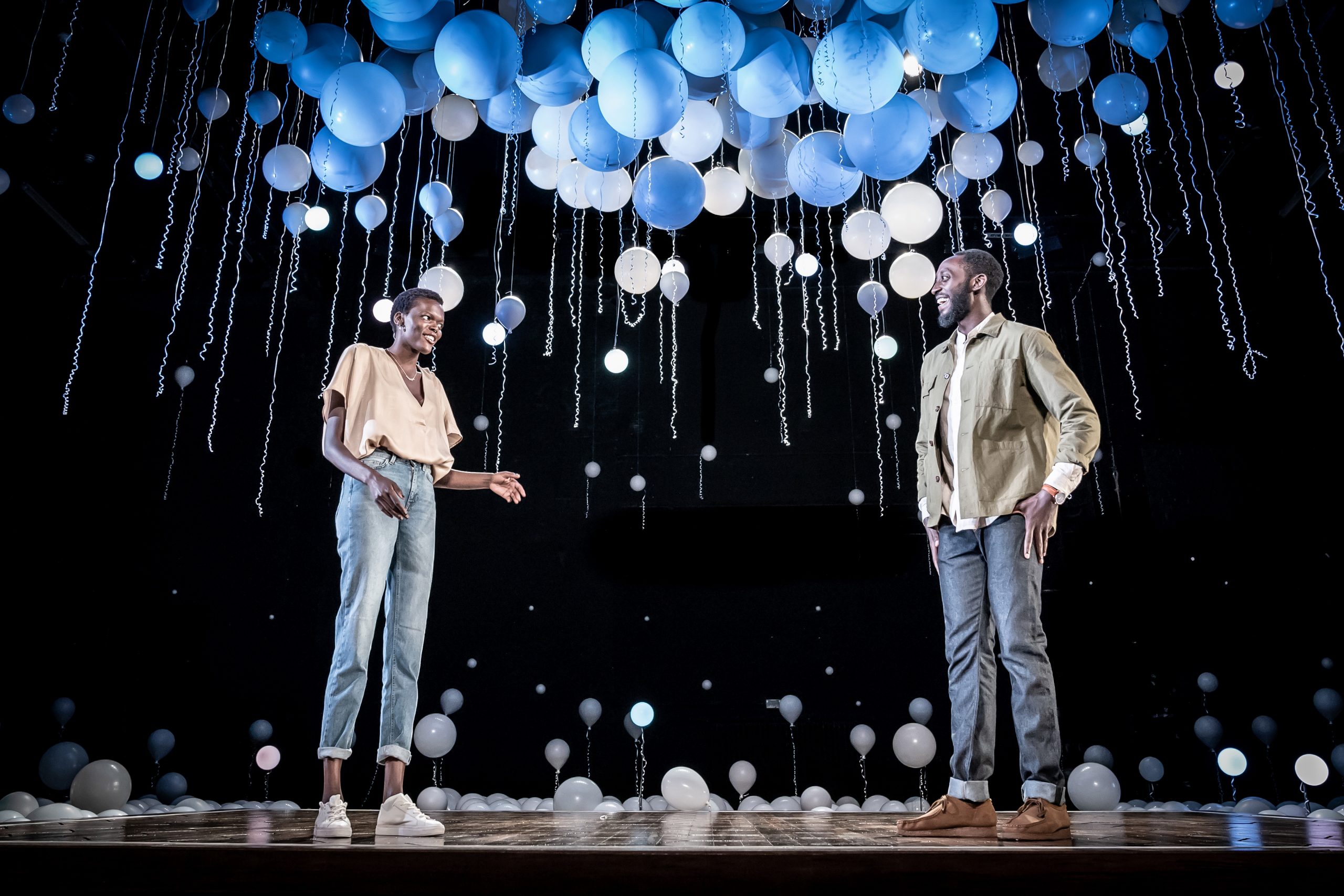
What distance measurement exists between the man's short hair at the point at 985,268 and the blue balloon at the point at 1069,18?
1.56 meters

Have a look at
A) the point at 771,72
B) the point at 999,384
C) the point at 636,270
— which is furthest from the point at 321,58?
the point at 999,384

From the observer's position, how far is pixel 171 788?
4.33 m

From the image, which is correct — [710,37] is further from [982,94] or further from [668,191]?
[982,94]

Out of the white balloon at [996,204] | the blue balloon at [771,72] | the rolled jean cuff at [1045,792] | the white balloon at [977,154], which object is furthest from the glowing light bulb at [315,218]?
the rolled jean cuff at [1045,792]

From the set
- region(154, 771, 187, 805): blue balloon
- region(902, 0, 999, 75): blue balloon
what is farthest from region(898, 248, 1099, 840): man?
region(154, 771, 187, 805): blue balloon

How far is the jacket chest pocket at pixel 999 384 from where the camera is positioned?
1954 mm

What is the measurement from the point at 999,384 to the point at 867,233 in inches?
72.4

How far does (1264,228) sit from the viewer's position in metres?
4.59

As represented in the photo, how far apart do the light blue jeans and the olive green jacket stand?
1.23m

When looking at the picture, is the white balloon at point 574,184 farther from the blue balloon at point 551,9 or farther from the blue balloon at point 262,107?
the blue balloon at point 262,107

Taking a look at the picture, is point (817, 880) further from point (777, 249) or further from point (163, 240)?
point (163, 240)

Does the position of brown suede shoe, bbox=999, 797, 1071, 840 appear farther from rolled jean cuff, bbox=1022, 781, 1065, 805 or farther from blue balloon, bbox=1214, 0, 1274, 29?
blue balloon, bbox=1214, 0, 1274, 29

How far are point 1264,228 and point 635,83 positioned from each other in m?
3.78

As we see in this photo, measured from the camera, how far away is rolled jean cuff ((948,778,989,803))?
5.81 feet
